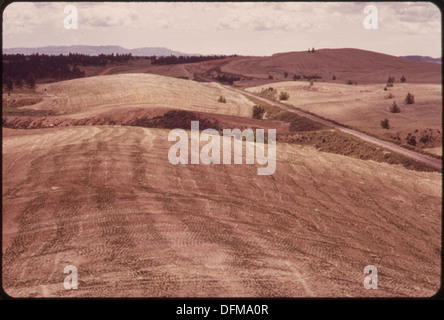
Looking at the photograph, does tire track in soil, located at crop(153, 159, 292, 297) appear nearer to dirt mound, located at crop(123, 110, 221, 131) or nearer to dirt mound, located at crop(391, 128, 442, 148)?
dirt mound, located at crop(123, 110, 221, 131)

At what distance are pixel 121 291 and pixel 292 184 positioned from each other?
359 inches

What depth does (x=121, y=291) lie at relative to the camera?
6352 mm

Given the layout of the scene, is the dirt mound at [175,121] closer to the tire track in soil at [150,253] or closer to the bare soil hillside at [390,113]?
the bare soil hillside at [390,113]

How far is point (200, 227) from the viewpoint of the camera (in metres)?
9.53

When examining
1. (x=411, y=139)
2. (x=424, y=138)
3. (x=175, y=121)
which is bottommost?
(x=411, y=139)

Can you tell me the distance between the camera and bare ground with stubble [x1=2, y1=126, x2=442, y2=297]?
272 inches

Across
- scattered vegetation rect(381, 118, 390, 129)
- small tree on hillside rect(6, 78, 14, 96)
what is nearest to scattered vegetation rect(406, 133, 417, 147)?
scattered vegetation rect(381, 118, 390, 129)

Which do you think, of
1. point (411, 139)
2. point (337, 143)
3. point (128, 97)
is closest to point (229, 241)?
point (337, 143)

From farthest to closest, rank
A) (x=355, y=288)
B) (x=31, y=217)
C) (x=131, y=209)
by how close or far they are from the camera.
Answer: (x=131, y=209)
(x=31, y=217)
(x=355, y=288)

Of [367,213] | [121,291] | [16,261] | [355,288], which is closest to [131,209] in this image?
[16,261]

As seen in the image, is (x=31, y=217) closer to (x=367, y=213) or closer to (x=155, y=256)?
(x=155, y=256)

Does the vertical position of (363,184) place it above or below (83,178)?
below

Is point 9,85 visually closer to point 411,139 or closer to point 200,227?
point 411,139

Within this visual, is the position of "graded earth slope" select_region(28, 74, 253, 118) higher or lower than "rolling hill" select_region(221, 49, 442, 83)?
lower
